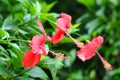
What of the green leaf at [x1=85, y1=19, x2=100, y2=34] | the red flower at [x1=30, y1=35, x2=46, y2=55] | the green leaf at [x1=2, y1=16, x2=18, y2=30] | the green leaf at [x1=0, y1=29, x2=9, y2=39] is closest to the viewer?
the red flower at [x1=30, y1=35, x2=46, y2=55]

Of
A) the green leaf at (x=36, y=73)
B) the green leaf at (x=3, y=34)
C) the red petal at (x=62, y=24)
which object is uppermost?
the green leaf at (x=3, y=34)

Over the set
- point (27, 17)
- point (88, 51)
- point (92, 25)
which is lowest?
point (88, 51)

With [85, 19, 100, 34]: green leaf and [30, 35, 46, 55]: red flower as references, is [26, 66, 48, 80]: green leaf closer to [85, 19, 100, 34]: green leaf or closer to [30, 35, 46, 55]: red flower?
[30, 35, 46, 55]: red flower

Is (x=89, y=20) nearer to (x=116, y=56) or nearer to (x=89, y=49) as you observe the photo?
(x=116, y=56)

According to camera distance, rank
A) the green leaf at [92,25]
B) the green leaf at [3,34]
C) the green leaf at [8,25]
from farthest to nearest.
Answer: the green leaf at [92,25], the green leaf at [8,25], the green leaf at [3,34]

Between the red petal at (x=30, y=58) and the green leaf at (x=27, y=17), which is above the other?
the green leaf at (x=27, y=17)

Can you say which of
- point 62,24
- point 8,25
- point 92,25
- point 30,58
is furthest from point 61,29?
point 92,25

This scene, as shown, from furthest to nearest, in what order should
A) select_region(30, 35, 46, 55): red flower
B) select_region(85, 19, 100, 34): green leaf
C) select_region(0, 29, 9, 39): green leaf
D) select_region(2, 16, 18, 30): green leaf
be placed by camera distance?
select_region(85, 19, 100, 34): green leaf < select_region(2, 16, 18, 30): green leaf < select_region(0, 29, 9, 39): green leaf < select_region(30, 35, 46, 55): red flower

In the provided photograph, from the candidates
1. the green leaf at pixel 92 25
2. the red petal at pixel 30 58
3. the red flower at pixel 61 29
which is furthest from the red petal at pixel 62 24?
the green leaf at pixel 92 25

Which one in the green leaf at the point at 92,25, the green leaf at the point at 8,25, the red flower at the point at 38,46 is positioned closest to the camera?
the red flower at the point at 38,46

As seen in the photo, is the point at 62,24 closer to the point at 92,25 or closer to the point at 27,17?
the point at 27,17

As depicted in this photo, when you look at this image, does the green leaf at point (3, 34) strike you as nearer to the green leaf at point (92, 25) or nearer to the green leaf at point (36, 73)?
the green leaf at point (36, 73)

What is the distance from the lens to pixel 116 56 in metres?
2.98

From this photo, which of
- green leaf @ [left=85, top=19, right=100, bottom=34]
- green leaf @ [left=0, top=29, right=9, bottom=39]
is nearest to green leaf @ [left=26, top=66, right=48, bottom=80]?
green leaf @ [left=0, top=29, right=9, bottom=39]
